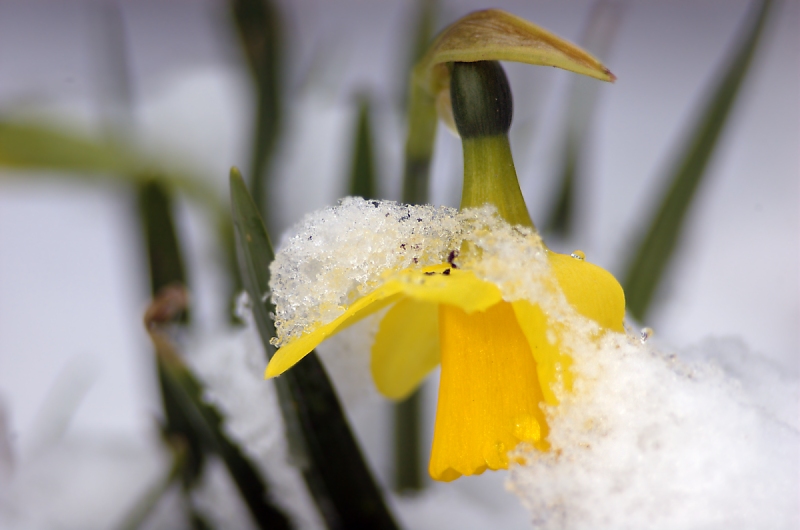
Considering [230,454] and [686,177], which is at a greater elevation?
[686,177]

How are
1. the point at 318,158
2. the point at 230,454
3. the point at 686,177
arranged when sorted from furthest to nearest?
the point at 318,158 → the point at 686,177 → the point at 230,454

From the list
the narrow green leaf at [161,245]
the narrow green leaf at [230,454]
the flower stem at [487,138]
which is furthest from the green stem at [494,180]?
the narrow green leaf at [161,245]

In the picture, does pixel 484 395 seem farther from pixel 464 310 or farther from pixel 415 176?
pixel 415 176

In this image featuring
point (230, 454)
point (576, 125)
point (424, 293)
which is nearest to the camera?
point (424, 293)

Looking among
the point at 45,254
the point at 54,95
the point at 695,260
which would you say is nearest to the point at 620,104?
the point at 695,260

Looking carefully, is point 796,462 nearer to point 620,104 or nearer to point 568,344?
point 568,344

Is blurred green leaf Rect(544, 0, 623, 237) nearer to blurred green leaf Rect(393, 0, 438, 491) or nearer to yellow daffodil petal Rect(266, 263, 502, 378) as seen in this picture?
blurred green leaf Rect(393, 0, 438, 491)

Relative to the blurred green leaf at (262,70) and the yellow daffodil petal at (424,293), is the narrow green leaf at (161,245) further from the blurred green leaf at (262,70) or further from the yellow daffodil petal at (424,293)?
the yellow daffodil petal at (424,293)

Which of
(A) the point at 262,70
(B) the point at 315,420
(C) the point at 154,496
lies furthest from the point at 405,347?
(A) the point at 262,70
